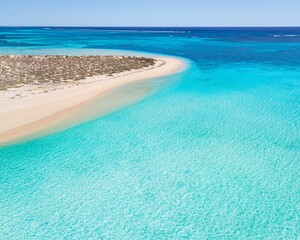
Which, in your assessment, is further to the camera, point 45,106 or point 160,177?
point 45,106

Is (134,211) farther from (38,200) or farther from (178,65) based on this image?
(178,65)

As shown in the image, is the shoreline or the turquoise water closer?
the turquoise water

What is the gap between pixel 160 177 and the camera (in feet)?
30.0

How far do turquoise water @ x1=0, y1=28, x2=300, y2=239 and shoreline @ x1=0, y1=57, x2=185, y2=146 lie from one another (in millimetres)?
1356

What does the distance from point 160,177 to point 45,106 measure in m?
8.92

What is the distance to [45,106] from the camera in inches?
607

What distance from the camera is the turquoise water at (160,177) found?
23.1 feet

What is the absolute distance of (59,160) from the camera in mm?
10180

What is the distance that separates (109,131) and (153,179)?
440cm

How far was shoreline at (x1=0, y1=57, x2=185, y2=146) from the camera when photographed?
1261cm

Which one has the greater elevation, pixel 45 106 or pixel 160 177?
pixel 45 106

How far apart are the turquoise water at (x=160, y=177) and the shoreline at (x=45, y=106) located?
53.4 inches

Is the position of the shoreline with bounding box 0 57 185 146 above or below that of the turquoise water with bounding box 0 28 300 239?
above

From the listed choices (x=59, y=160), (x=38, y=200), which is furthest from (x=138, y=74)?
(x=38, y=200)
